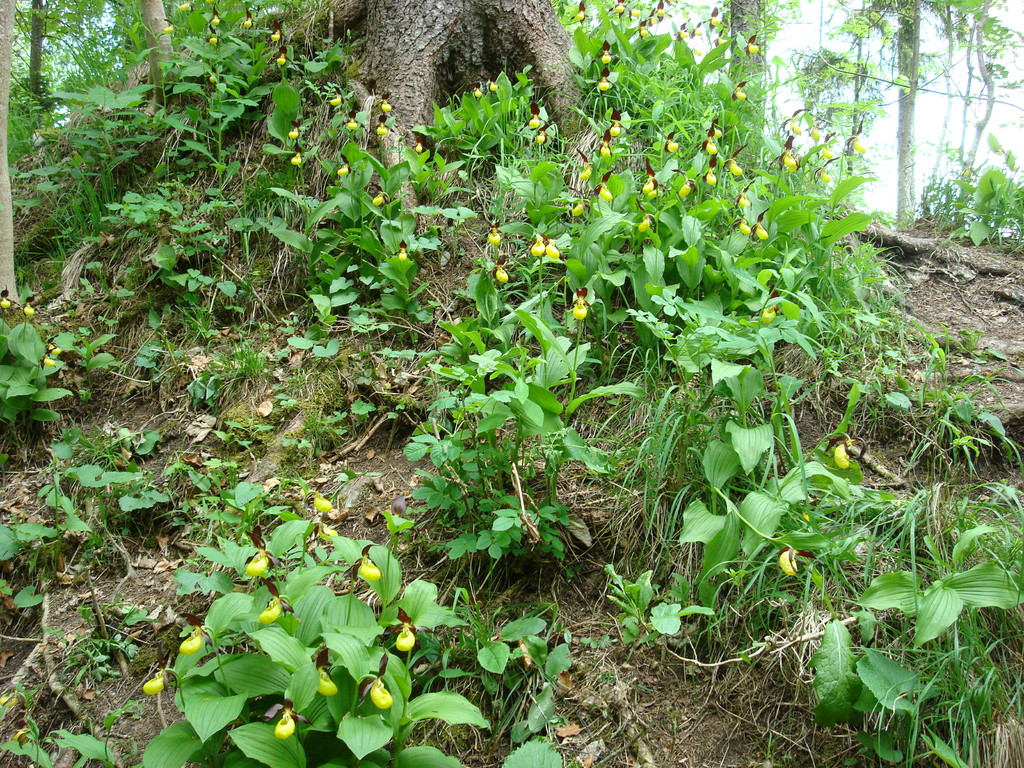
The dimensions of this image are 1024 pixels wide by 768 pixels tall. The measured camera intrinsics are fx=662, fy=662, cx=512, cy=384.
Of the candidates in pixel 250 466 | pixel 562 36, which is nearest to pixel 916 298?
pixel 562 36

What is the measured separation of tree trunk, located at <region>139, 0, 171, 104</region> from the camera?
14.3 ft

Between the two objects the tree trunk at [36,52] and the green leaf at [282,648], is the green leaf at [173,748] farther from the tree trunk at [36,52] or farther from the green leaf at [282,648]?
the tree trunk at [36,52]

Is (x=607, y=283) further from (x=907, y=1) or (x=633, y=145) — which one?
(x=907, y=1)

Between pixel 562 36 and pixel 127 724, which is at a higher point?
pixel 562 36

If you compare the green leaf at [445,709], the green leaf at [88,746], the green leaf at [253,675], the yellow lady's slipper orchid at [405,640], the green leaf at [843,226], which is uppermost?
the green leaf at [843,226]

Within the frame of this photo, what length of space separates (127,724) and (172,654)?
251 millimetres

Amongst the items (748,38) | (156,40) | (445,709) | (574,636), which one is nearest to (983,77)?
(748,38)

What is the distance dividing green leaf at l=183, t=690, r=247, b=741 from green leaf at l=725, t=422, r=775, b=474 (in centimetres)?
172

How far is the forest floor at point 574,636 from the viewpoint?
82.0 inches

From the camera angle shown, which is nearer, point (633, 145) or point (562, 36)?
point (633, 145)

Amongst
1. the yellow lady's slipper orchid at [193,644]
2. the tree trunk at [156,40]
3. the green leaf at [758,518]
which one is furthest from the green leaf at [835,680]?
the tree trunk at [156,40]

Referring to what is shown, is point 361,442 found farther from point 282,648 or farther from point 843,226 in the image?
point 843,226

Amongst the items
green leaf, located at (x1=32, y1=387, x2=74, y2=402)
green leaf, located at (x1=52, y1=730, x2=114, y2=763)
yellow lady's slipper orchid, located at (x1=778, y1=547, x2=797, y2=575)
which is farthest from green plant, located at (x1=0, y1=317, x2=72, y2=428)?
yellow lady's slipper orchid, located at (x1=778, y1=547, x2=797, y2=575)

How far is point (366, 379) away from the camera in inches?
131
